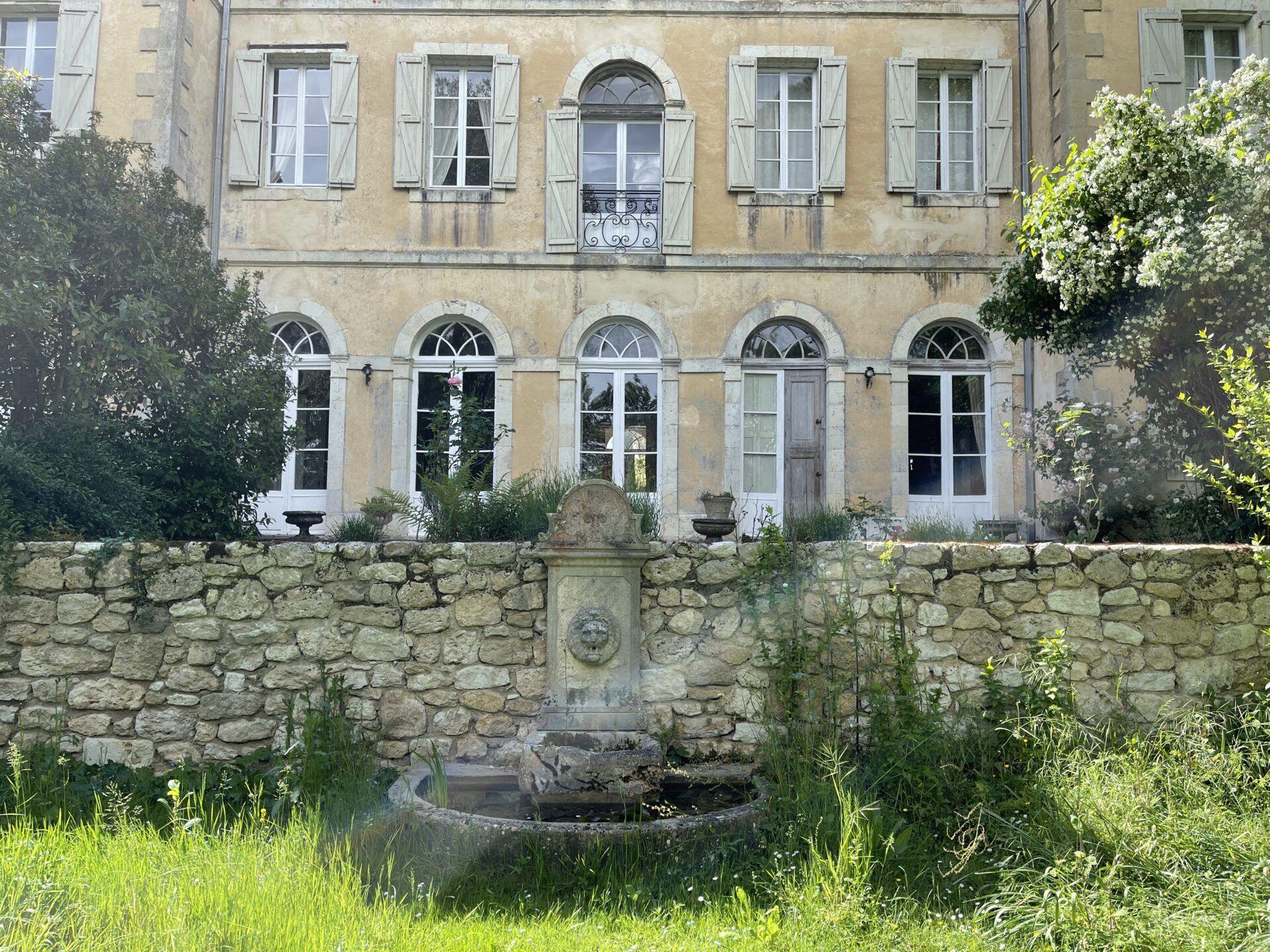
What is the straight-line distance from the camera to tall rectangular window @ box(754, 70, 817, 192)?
10836 mm

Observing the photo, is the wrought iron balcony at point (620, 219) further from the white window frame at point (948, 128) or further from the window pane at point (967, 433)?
the window pane at point (967, 433)

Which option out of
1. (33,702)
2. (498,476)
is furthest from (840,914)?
(498,476)

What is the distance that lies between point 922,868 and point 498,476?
22.9 feet

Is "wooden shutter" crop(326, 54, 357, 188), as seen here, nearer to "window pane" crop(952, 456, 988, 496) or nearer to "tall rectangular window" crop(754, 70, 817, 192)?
"tall rectangular window" crop(754, 70, 817, 192)

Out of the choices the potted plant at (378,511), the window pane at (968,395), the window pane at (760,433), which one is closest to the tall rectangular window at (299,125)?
the potted plant at (378,511)

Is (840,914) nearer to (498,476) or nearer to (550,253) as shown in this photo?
(498,476)

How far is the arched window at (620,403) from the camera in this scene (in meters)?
10.5

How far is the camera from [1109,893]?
11.4 feet

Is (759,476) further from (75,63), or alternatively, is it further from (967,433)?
(75,63)

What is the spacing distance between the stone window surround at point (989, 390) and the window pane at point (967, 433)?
0.13m

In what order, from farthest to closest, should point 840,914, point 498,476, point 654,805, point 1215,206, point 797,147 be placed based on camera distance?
point 797,147 → point 498,476 → point 1215,206 → point 654,805 → point 840,914

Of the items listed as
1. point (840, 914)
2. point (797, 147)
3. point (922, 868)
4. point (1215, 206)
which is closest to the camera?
point (840, 914)

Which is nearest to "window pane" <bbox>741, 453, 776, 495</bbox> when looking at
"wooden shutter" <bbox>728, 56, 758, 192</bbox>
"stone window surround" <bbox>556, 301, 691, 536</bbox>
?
"stone window surround" <bbox>556, 301, 691, 536</bbox>

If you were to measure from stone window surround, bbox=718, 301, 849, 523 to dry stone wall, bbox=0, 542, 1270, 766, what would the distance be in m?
5.08
